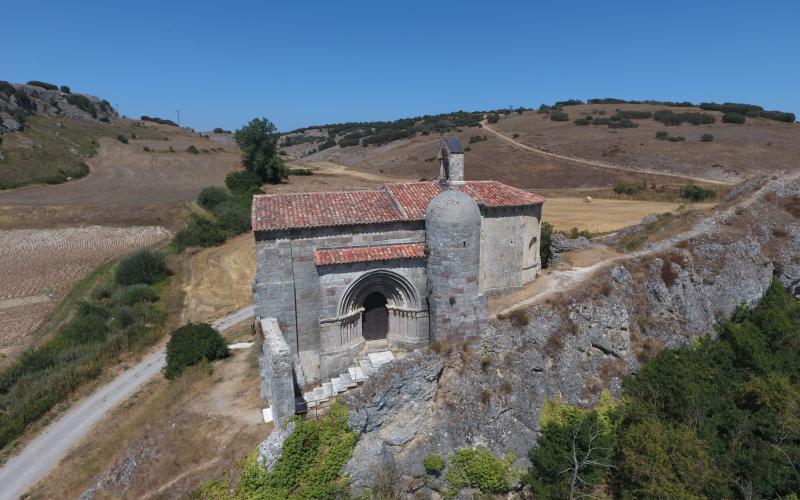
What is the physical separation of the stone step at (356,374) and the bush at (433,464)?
341 centimetres

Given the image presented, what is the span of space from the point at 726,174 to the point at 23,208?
7890 cm

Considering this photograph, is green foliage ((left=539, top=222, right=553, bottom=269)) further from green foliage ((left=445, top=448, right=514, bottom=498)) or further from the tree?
the tree

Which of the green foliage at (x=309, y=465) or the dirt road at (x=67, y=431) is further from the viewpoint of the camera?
the dirt road at (x=67, y=431)

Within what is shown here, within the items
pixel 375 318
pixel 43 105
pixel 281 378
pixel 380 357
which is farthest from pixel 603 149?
pixel 43 105

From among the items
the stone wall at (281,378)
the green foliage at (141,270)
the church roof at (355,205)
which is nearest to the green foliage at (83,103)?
the green foliage at (141,270)

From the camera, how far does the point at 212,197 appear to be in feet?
172

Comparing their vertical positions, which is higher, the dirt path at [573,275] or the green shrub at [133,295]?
the dirt path at [573,275]

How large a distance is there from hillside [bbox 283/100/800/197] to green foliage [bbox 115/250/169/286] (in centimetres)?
4212

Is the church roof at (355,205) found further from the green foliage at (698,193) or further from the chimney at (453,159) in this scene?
the green foliage at (698,193)

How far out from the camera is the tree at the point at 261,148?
61062 millimetres

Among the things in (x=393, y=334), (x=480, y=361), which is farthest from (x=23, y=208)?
(x=480, y=361)

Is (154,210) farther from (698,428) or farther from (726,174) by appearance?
(726,174)

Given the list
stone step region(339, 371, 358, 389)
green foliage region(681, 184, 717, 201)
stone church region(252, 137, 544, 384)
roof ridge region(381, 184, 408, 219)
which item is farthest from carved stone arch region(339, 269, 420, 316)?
green foliage region(681, 184, 717, 201)

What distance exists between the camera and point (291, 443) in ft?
44.3
